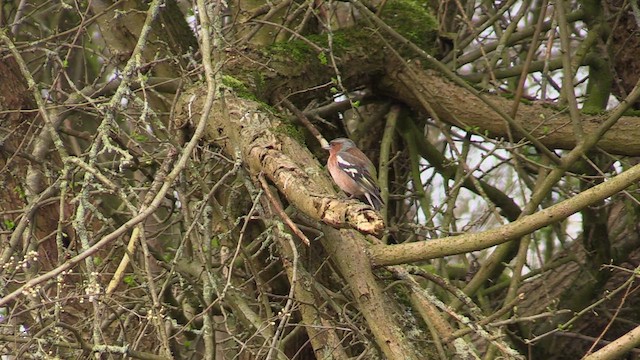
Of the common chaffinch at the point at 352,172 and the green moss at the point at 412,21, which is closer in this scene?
the common chaffinch at the point at 352,172

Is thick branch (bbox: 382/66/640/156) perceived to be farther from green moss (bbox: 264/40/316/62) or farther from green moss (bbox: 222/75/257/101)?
green moss (bbox: 222/75/257/101)

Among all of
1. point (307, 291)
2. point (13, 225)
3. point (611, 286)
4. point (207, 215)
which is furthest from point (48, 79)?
point (611, 286)

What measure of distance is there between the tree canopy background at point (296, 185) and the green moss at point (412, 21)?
0.06 ft

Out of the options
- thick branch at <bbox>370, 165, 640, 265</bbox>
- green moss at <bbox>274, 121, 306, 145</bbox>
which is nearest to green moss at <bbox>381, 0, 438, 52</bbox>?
green moss at <bbox>274, 121, 306, 145</bbox>

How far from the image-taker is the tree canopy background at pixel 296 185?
177 inches

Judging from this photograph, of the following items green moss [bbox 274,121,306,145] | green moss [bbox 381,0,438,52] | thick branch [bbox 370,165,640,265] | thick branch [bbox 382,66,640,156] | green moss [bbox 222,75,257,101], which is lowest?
thick branch [bbox 382,66,640,156]

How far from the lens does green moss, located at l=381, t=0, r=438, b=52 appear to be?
7.52 metres

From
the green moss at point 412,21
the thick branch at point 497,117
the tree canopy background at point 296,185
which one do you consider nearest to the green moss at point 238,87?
the tree canopy background at point 296,185

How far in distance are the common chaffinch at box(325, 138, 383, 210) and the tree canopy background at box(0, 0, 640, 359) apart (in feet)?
0.92

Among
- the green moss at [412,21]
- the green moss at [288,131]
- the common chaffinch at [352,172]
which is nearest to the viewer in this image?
the green moss at [288,131]

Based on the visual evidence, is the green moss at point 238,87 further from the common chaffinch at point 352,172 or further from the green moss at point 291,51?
the common chaffinch at point 352,172

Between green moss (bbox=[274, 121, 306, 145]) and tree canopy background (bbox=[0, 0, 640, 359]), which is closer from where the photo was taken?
tree canopy background (bbox=[0, 0, 640, 359])

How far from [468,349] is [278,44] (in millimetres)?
2732

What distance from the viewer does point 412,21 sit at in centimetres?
757
